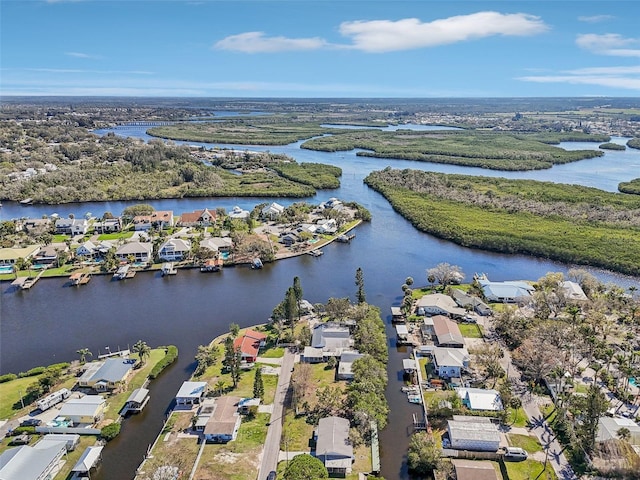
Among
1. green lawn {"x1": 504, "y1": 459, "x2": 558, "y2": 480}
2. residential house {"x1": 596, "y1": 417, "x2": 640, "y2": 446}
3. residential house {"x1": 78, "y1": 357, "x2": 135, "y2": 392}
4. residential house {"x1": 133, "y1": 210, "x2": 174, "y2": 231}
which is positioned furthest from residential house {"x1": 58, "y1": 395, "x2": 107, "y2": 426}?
residential house {"x1": 133, "y1": 210, "x2": 174, "y2": 231}

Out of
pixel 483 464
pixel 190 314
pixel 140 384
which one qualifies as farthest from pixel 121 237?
pixel 483 464

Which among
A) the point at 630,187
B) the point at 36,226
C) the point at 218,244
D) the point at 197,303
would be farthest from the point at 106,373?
the point at 630,187

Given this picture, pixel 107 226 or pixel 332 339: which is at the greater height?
pixel 107 226

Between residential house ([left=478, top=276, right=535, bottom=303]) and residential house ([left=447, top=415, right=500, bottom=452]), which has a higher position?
residential house ([left=478, top=276, right=535, bottom=303])

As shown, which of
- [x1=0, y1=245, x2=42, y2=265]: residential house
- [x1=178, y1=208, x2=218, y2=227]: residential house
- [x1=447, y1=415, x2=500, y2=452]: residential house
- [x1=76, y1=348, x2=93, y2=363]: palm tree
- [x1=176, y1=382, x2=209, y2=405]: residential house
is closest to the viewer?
[x1=447, y1=415, x2=500, y2=452]: residential house

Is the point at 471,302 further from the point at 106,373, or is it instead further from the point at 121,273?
the point at 121,273

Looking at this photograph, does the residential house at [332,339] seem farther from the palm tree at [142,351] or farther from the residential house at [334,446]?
the palm tree at [142,351]

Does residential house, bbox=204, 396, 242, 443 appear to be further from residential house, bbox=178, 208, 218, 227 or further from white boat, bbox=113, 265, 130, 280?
residential house, bbox=178, 208, 218, 227
